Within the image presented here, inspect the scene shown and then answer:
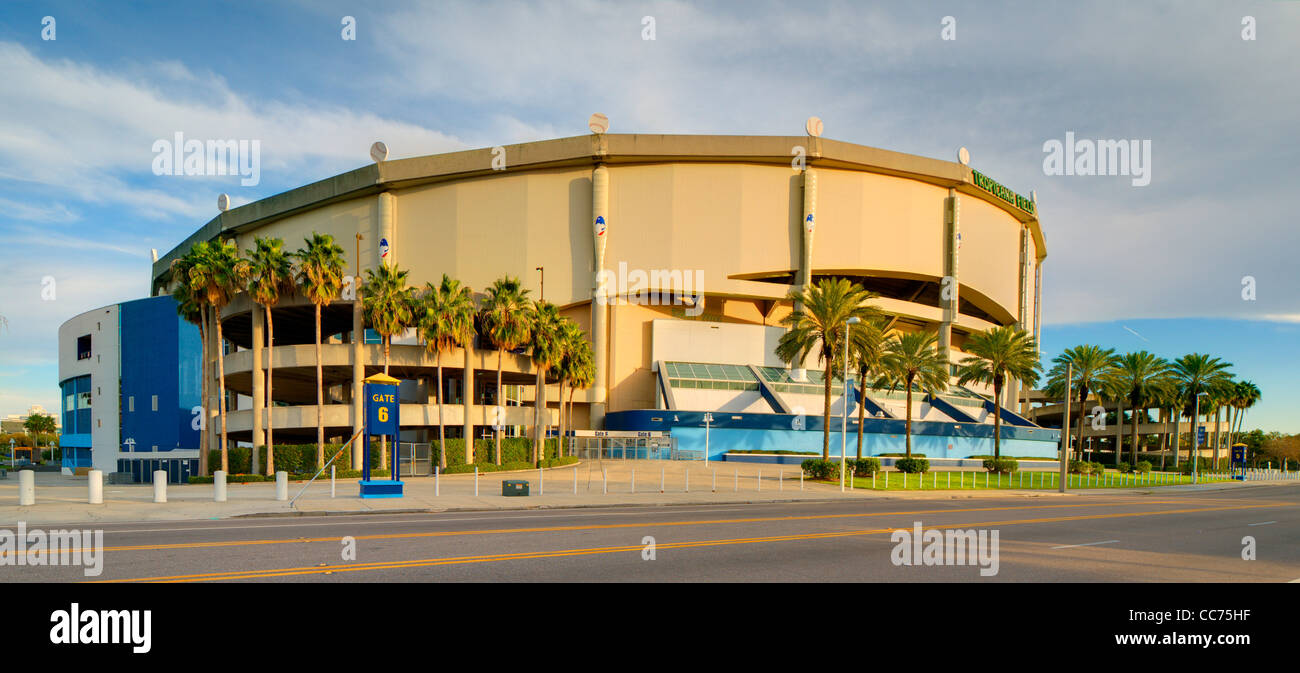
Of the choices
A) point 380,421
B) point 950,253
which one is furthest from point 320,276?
point 950,253

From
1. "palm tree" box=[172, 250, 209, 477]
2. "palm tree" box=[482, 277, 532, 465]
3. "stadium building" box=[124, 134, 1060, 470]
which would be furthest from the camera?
"stadium building" box=[124, 134, 1060, 470]

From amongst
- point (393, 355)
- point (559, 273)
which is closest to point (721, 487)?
point (393, 355)

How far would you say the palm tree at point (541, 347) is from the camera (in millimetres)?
49469

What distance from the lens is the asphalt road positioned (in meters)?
11.4

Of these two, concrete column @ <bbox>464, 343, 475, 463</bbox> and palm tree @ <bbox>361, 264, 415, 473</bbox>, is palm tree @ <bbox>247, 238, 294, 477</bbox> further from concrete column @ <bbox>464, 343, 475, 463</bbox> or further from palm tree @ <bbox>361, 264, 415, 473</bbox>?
concrete column @ <bbox>464, 343, 475, 463</bbox>

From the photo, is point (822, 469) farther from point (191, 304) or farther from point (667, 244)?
point (667, 244)

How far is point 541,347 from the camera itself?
49.7 meters

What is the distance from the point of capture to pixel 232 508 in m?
22.6

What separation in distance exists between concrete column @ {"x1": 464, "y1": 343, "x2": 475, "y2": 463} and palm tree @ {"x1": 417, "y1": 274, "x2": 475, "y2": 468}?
0.06 metres

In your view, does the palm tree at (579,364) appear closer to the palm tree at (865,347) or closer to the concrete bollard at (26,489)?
the palm tree at (865,347)

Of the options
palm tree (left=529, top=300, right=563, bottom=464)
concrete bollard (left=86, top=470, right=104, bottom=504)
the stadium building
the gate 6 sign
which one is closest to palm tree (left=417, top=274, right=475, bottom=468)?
palm tree (left=529, top=300, right=563, bottom=464)

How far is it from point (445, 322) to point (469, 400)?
17.5 feet
